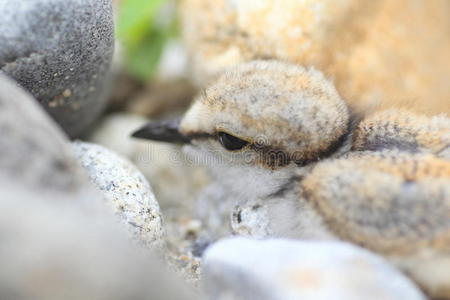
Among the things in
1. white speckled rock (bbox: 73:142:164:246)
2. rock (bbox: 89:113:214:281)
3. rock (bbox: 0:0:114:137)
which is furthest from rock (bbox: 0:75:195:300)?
rock (bbox: 89:113:214:281)

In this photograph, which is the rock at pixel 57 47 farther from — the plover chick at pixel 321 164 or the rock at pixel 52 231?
the plover chick at pixel 321 164

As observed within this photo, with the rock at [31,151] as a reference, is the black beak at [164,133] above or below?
above

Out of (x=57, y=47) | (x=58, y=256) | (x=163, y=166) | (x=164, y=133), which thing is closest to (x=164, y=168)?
(x=163, y=166)

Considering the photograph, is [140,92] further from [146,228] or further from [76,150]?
[146,228]

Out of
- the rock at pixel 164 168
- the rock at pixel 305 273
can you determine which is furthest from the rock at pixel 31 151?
the rock at pixel 164 168

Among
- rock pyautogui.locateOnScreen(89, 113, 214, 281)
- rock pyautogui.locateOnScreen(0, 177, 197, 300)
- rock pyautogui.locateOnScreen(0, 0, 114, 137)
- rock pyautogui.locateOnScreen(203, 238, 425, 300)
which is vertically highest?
rock pyautogui.locateOnScreen(89, 113, 214, 281)

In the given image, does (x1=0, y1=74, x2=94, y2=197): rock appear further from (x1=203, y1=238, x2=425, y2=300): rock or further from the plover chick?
the plover chick

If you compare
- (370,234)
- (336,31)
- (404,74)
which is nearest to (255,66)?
(336,31)
